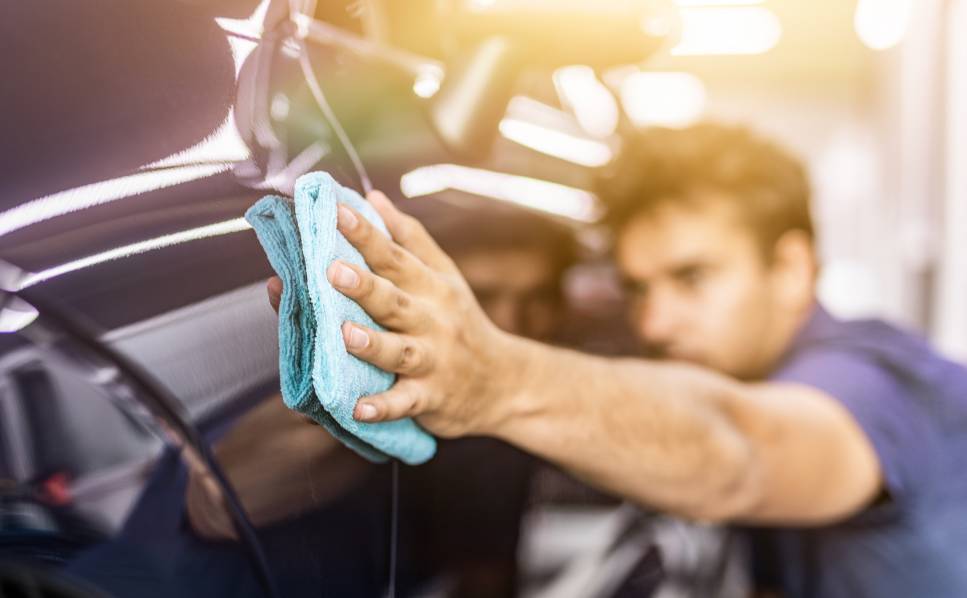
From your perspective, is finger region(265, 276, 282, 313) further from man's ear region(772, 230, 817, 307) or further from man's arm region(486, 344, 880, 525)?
man's ear region(772, 230, 817, 307)

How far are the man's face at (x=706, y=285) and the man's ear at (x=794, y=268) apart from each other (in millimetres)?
14

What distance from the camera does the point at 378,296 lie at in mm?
565

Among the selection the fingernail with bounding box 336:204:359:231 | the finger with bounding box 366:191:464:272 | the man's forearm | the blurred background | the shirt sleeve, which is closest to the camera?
the blurred background

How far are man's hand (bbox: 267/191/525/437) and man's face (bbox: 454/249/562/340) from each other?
0.26 feet

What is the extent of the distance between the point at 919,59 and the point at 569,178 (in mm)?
2106

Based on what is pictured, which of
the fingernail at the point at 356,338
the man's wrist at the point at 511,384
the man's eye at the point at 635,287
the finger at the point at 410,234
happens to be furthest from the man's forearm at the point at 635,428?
the man's eye at the point at 635,287

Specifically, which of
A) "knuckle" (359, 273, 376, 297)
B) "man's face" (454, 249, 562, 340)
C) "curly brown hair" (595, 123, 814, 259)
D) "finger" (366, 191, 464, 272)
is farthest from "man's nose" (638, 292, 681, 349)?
"knuckle" (359, 273, 376, 297)

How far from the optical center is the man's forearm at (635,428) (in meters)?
0.81

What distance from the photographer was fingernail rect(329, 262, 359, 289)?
1.71 ft

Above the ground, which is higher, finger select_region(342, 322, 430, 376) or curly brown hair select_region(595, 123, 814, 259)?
finger select_region(342, 322, 430, 376)

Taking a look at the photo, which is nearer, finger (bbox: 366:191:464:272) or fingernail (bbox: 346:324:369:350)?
fingernail (bbox: 346:324:369:350)

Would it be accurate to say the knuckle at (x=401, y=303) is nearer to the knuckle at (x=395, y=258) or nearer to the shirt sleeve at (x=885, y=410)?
the knuckle at (x=395, y=258)

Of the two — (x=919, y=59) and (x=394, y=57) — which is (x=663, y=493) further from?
(x=919, y=59)

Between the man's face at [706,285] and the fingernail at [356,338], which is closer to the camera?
the fingernail at [356,338]
